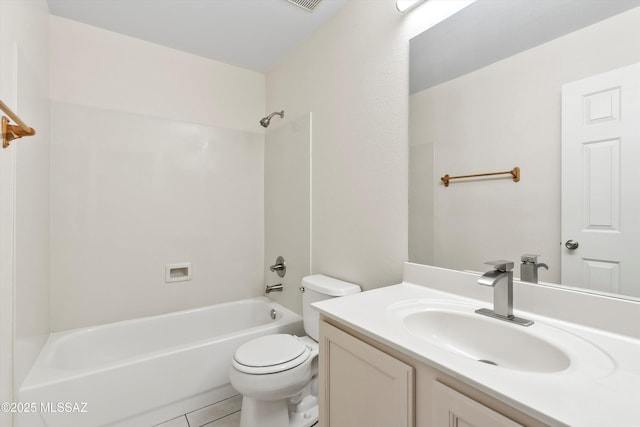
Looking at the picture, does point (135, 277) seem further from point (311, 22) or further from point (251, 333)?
point (311, 22)

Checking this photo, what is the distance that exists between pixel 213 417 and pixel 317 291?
0.93 meters

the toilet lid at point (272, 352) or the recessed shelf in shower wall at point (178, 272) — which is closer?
the toilet lid at point (272, 352)

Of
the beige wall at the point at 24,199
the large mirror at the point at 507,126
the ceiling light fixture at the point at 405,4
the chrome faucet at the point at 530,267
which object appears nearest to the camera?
the large mirror at the point at 507,126

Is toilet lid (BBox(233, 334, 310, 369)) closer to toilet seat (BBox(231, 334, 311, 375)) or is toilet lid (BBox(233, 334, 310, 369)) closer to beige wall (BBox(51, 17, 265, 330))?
toilet seat (BBox(231, 334, 311, 375))

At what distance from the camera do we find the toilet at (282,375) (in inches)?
52.9

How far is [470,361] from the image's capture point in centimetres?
64

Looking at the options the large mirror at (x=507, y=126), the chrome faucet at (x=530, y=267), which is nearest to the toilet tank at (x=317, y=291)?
the large mirror at (x=507, y=126)

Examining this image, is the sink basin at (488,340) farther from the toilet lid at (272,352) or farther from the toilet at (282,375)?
the toilet lid at (272,352)

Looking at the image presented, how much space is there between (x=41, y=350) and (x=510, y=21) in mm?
2723

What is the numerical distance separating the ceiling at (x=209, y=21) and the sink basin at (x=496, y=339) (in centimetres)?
174

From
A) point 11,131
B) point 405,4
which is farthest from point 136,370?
point 405,4

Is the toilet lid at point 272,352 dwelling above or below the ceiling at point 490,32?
below

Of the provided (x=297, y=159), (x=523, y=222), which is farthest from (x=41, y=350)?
(x=523, y=222)

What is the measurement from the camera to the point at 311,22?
1840 mm
